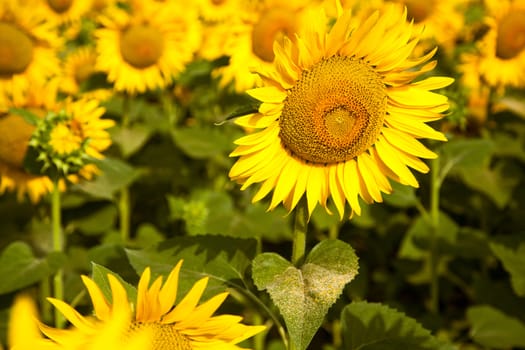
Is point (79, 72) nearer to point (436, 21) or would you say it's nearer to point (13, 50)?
point (13, 50)

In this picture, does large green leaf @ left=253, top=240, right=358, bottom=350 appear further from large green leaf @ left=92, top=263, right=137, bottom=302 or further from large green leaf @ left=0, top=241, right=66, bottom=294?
large green leaf @ left=0, top=241, right=66, bottom=294

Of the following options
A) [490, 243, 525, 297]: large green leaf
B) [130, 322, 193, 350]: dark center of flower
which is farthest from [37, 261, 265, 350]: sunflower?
[490, 243, 525, 297]: large green leaf

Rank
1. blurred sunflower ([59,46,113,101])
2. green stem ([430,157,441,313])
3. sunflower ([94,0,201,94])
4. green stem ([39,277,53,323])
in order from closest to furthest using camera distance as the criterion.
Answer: green stem ([39,277,53,323])
green stem ([430,157,441,313])
sunflower ([94,0,201,94])
blurred sunflower ([59,46,113,101])

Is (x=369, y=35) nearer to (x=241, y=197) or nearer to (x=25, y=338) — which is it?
(x=25, y=338)

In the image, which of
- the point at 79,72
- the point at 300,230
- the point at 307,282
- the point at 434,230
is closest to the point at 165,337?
the point at 307,282

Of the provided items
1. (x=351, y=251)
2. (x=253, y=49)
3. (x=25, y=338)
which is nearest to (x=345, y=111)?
(x=351, y=251)

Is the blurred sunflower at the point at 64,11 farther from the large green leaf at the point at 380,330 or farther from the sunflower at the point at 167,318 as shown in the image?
the sunflower at the point at 167,318
